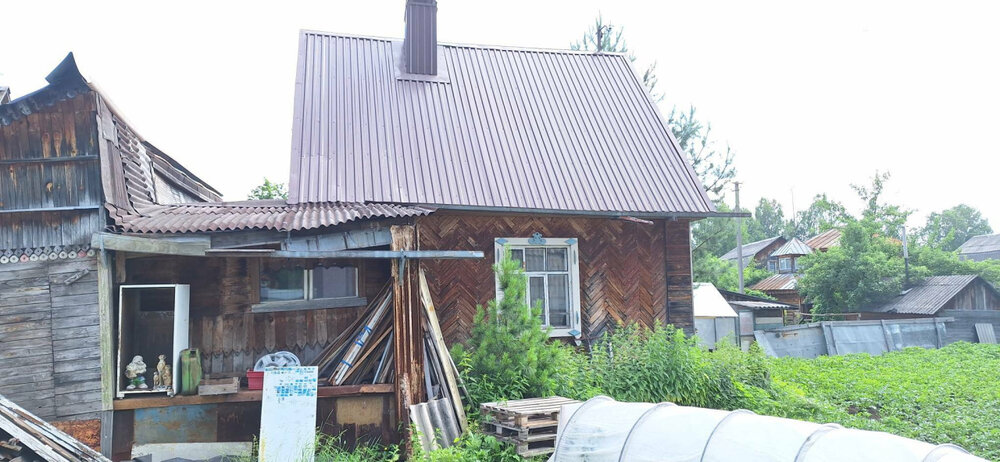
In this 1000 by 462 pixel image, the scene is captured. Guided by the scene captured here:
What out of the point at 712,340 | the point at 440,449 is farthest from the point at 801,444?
the point at 712,340

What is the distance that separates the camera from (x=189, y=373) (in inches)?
318

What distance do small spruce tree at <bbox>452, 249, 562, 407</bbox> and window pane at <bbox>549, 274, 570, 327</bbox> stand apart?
1685 mm

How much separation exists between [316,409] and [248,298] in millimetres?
1858

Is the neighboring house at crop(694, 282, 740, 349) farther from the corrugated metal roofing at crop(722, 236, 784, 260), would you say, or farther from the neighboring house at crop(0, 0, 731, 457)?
the corrugated metal roofing at crop(722, 236, 784, 260)

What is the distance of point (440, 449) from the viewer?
7695 mm

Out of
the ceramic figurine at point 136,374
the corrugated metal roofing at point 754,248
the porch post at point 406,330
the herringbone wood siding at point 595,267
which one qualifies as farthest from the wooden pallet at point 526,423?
the corrugated metal roofing at point 754,248

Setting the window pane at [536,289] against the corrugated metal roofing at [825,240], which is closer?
the window pane at [536,289]

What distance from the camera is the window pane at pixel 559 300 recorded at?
11.0m

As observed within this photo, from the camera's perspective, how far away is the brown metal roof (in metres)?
26.8

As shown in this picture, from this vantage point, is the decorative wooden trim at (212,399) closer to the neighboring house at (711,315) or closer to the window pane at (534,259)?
the window pane at (534,259)

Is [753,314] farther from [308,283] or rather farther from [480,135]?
[308,283]

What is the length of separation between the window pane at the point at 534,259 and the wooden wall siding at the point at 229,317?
3396 mm

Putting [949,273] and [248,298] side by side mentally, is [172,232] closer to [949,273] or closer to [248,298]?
[248,298]

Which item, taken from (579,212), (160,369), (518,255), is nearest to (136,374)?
(160,369)
